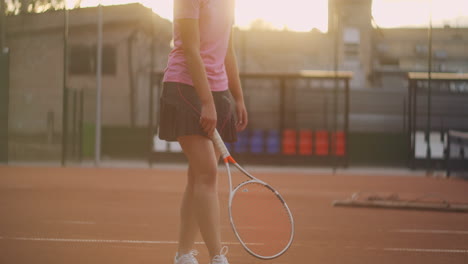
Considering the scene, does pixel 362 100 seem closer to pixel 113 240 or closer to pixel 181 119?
pixel 113 240

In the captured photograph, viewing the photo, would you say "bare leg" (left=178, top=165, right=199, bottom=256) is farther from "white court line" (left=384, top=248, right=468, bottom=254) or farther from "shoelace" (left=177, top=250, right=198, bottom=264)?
"white court line" (left=384, top=248, right=468, bottom=254)

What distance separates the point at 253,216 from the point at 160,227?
2.15m

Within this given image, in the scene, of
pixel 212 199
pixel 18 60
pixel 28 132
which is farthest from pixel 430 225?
pixel 28 132

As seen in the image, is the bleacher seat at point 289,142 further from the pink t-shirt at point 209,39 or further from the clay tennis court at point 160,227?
the pink t-shirt at point 209,39

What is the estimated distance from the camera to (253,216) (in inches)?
186

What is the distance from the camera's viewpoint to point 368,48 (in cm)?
3706

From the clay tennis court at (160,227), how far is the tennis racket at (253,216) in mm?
283

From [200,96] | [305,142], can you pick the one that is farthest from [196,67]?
[305,142]

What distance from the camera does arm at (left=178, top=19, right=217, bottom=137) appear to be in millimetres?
3597

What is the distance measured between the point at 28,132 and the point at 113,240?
18032mm

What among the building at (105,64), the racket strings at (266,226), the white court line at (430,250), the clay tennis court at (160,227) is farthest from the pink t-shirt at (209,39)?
the building at (105,64)

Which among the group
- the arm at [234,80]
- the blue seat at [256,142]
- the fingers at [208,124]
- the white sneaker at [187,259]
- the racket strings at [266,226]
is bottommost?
the blue seat at [256,142]

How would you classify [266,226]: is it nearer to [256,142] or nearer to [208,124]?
[208,124]

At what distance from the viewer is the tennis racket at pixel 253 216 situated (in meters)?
3.82
